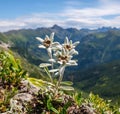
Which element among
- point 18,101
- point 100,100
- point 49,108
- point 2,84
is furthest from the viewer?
point 100,100

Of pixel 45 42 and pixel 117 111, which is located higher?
pixel 45 42

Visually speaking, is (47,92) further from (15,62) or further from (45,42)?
(15,62)

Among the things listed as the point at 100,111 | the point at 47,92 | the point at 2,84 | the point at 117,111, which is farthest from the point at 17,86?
the point at 117,111

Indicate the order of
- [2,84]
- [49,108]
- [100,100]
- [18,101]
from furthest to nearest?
[100,100] < [2,84] < [18,101] < [49,108]

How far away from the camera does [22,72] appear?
8.77 metres

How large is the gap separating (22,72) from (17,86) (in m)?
0.73

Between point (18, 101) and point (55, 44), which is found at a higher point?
point (55, 44)

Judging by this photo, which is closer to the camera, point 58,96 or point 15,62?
point 58,96

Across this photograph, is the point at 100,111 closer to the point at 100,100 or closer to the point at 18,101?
the point at 100,100

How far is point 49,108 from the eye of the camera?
680 centimetres

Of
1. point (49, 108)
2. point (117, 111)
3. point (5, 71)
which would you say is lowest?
point (117, 111)

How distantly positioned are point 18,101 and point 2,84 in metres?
0.96

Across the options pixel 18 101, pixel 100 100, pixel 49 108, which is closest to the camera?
pixel 49 108

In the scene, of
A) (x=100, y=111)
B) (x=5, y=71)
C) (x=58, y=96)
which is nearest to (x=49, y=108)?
(x=58, y=96)
